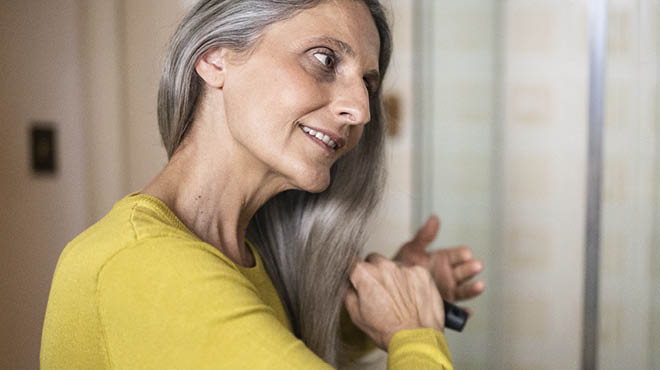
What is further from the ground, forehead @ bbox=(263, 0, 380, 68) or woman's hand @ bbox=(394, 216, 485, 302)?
forehead @ bbox=(263, 0, 380, 68)

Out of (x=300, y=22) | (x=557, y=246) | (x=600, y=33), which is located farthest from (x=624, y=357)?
(x=300, y=22)

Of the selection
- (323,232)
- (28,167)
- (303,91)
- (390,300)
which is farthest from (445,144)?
(28,167)

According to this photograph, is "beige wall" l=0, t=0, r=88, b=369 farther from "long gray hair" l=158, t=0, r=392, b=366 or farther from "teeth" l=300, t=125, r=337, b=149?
"teeth" l=300, t=125, r=337, b=149

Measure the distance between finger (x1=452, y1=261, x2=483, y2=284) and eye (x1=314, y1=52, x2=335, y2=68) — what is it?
1.86 ft

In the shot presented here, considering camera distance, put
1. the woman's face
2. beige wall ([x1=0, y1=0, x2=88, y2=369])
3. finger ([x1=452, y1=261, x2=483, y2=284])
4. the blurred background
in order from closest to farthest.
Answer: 1. the woman's face
2. finger ([x1=452, y1=261, x2=483, y2=284])
3. the blurred background
4. beige wall ([x1=0, y1=0, x2=88, y2=369])

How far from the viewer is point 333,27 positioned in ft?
2.84

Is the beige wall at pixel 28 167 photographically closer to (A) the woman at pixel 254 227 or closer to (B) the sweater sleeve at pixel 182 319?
(A) the woman at pixel 254 227

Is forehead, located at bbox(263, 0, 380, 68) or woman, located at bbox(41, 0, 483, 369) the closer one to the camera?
woman, located at bbox(41, 0, 483, 369)

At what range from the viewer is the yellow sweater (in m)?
0.62

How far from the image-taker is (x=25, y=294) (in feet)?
6.24

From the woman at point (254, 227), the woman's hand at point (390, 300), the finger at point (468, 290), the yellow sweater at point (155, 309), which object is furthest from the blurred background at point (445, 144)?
the yellow sweater at point (155, 309)

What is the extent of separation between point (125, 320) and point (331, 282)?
460mm

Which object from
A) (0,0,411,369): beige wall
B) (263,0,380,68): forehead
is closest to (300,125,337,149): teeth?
(263,0,380,68): forehead

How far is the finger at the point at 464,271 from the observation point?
126 cm
